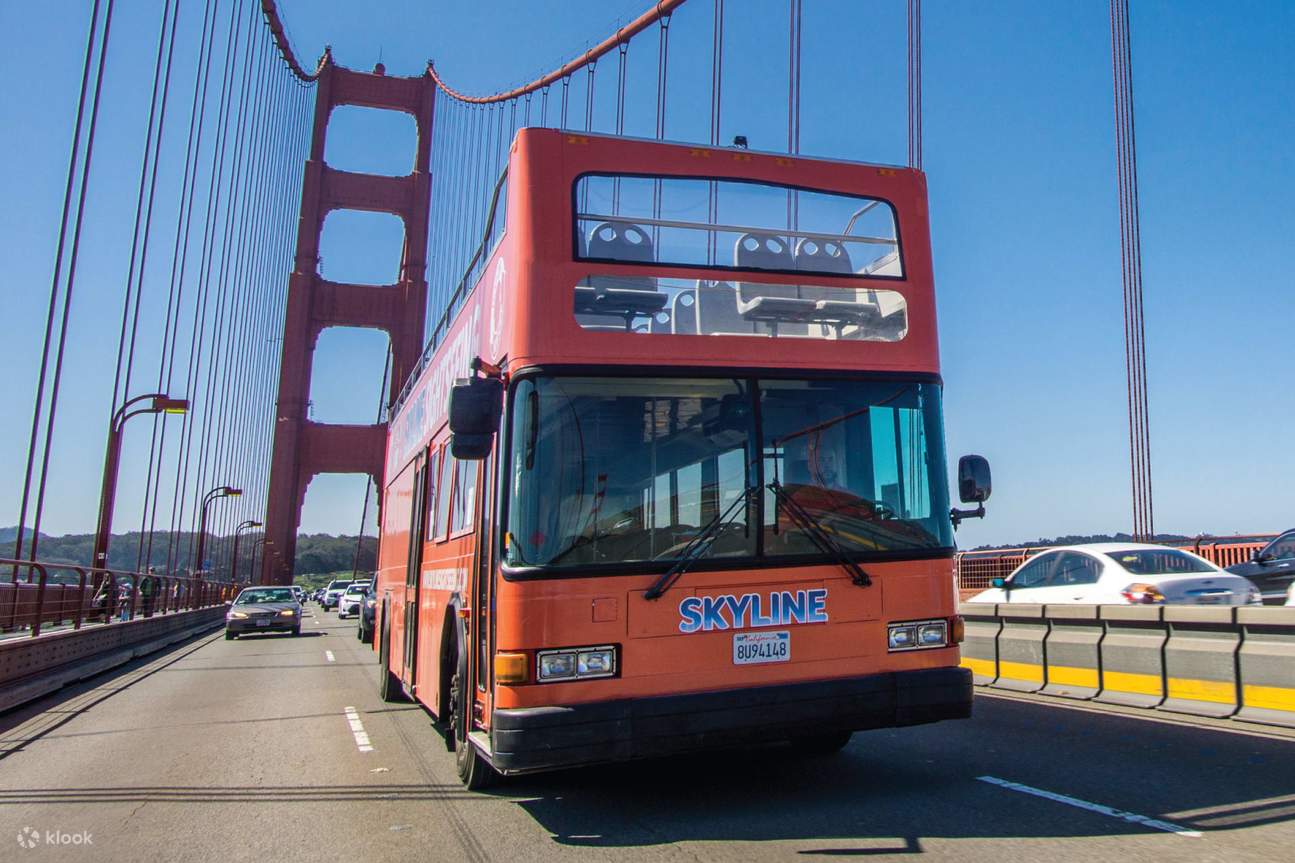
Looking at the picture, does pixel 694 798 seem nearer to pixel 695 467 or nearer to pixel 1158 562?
pixel 695 467

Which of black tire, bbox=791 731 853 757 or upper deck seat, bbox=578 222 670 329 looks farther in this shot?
black tire, bbox=791 731 853 757

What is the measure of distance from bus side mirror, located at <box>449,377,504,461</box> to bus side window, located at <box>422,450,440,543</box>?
8.83 ft

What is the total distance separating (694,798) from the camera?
225 inches

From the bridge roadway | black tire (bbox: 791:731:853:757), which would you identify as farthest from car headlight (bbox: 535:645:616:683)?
black tire (bbox: 791:731:853:757)

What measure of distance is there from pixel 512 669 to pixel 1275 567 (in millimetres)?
13201

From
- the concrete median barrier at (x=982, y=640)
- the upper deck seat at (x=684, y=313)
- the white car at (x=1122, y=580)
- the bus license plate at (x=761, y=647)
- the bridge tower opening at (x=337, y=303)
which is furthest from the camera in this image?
the bridge tower opening at (x=337, y=303)

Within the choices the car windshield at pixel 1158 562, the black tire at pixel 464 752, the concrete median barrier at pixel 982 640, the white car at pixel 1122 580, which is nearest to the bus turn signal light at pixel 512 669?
the black tire at pixel 464 752

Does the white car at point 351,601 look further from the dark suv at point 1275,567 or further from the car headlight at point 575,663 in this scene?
the car headlight at point 575,663

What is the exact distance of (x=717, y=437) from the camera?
5.41m

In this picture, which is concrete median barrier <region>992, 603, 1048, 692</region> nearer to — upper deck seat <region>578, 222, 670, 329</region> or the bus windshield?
the bus windshield

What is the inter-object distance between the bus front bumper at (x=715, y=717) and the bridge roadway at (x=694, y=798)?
41 cm

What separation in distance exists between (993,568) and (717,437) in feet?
48.8

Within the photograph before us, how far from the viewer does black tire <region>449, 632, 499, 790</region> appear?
599cm

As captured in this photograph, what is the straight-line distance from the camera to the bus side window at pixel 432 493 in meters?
7.84
